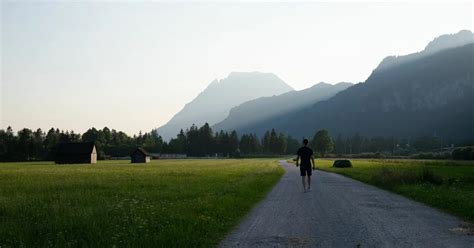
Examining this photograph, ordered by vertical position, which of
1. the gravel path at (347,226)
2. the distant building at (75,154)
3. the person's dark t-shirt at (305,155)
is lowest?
the gravel path at (347,226)

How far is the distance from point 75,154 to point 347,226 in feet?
385

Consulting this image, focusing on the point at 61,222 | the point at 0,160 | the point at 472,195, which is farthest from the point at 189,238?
the point at 0,160

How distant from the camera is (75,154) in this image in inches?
4756

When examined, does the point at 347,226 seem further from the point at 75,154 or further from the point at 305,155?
the point at 75,154

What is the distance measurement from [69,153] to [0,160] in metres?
42.6

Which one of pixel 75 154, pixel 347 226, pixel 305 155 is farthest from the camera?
pixel 75 154

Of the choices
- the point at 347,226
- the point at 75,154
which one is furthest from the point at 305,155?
the point at 75,154

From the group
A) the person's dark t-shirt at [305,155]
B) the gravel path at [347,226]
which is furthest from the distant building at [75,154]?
the gravel path at [347,226]

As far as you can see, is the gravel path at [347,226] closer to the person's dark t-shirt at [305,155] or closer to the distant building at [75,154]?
the person's dark t-shirt at [305,155]

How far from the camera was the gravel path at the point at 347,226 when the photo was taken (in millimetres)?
10617

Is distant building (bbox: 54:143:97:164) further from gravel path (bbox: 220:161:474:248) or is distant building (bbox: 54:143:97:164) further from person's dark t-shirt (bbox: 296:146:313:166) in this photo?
gravel path (bbox: 220:161:474:248)

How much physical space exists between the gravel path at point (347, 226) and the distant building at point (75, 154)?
108m

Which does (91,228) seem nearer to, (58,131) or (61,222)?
(61,222)

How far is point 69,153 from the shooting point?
397ft
